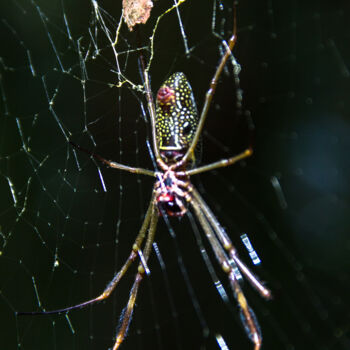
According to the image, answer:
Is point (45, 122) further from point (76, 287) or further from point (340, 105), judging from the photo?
point (340, 105)

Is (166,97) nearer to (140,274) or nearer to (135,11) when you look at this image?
(135,11)

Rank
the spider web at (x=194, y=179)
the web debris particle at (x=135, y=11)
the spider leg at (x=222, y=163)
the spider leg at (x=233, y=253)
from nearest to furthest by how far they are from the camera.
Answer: the spider leg at (x=222, y=163) < the spider leg at (x=233, y=253) < the web debris particle at (x=135, y=11) < the spider web at (x=194, y=179)

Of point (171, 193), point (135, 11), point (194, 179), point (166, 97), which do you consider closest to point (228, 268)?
point (171, 193)

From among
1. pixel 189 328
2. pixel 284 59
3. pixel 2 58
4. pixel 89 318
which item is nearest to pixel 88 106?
pixel 2 58

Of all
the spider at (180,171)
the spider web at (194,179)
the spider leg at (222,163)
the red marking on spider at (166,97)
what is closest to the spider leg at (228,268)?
the spider at (180,171)

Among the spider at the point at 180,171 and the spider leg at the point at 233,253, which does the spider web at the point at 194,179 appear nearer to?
the spider at the point at 180,171

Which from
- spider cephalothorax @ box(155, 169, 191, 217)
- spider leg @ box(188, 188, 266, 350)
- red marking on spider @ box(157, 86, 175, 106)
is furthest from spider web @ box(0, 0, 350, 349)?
spider leg @ box(188, 188, 266, 350)

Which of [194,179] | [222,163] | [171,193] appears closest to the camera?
[222,163]

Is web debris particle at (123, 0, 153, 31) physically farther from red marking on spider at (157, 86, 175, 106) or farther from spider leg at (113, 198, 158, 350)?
spider leg at (113, 198, 158, 350)
